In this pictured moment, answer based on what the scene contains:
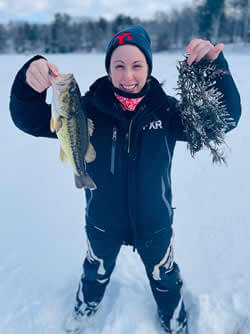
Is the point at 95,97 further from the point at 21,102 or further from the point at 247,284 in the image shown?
the point at 247,284

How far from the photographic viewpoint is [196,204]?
3.23 metres

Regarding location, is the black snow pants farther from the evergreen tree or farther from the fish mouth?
the evergreen tree

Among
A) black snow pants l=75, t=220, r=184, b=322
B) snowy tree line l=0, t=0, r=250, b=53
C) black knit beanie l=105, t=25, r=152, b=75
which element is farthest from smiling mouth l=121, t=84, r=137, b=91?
snowy tree line l=0, t=0, r=250, b=53

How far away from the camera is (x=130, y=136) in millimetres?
1478

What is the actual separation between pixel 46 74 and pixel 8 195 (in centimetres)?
259

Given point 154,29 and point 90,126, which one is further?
point 154,29

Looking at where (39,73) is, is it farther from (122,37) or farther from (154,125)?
(154,125)

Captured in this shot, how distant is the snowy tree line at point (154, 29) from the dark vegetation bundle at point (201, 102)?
102 ft

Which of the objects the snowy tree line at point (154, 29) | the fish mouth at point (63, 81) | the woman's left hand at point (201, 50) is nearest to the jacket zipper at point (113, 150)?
the fish mouth at point (63, 81)

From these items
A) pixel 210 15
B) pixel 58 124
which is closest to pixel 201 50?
pixel 58 124

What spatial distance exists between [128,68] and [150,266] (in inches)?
47.5

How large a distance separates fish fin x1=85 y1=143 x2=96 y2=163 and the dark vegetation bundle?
0.53 metres

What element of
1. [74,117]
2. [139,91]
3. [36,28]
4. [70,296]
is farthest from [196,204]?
[36,28]

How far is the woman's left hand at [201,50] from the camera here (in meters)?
1.32
